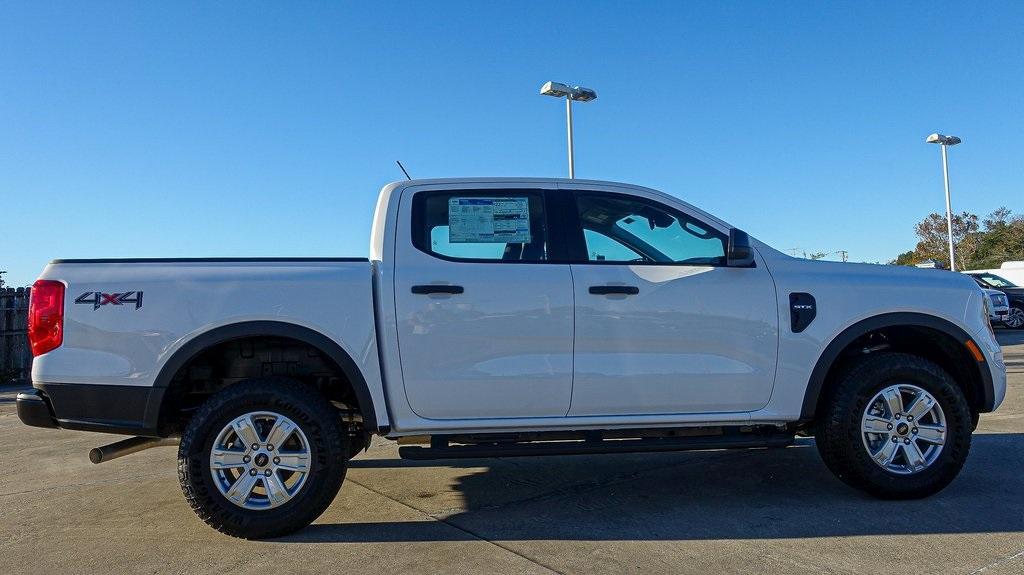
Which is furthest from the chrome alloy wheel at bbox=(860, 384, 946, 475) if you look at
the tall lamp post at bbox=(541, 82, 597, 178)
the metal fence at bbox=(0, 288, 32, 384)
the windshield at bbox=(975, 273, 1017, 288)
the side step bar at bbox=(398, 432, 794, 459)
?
the windshield at bbox=(975, 273, 1017, 288)

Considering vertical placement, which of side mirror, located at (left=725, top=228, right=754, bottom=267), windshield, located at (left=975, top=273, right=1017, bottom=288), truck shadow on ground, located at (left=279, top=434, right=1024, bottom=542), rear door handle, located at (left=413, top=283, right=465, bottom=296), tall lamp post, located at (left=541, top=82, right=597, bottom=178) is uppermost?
tall lamp post, located at (left=541, top=82, right=597, bottom=178)

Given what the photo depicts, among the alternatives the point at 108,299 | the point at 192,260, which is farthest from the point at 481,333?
the point at 108,299

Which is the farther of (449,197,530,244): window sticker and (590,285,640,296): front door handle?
(449,197,530,244): window sticker

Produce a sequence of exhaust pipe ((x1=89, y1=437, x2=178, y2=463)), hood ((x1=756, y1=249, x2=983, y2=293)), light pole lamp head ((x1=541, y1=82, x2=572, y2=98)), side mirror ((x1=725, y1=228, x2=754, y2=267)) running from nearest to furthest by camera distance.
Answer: exhaust pipe ((x1=89, y1=437, x2=178, y2=463)), side mirror ((x1=725, y1=228, x2=754, y2=267)), hood ((x1=756, y1=249, x2=983, y2=293)), light pole lamp head ((x1=541, y1=82, x2=572, y2=98))

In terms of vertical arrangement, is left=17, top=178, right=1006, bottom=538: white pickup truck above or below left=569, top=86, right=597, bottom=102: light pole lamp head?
below

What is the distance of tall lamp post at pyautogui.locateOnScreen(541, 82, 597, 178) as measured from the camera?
15.0 meters

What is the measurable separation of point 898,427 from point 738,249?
1346 millimetres

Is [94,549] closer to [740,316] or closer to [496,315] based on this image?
[496,315]

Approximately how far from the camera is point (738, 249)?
4.10 m

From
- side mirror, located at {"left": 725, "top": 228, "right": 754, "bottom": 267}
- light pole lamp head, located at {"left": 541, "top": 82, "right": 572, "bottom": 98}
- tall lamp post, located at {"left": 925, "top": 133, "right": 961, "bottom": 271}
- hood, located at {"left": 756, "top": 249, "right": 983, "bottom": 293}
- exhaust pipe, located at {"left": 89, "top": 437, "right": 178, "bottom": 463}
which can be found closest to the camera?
exhaust pipe, located at {"left": 89, "top": 437, "right": 178, "bottom": 463}

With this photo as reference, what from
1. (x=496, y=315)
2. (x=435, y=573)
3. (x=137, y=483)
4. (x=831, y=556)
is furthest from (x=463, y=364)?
(x=137, y=483)

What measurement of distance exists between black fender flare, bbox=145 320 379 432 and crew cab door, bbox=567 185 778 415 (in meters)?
1.10

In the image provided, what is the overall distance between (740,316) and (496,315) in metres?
1.34

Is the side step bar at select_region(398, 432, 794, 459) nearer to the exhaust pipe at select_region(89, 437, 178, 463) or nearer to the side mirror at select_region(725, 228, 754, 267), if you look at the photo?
the side mirror at select_region(725, 228, 754, 267)
